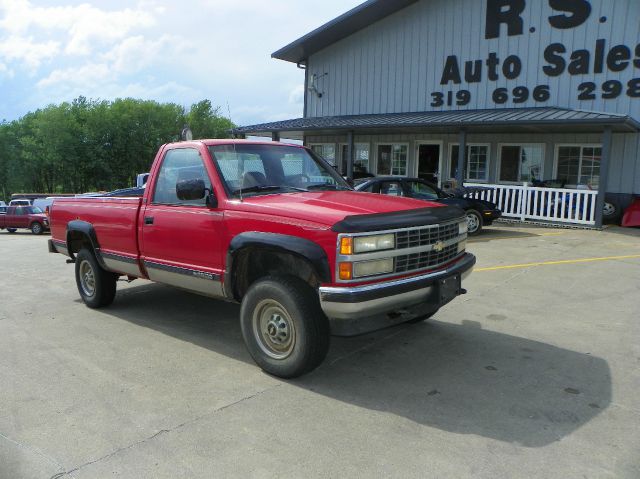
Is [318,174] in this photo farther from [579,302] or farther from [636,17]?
[636,17]

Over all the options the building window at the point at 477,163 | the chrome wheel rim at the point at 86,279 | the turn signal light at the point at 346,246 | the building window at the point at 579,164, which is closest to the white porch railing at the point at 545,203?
the building window at the point at 579,164

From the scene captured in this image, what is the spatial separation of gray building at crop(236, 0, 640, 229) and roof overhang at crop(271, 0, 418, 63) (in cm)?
6

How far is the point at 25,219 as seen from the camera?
30.4 m

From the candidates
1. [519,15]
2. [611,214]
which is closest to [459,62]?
Answer: [519,15]

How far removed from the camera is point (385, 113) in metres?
20.8

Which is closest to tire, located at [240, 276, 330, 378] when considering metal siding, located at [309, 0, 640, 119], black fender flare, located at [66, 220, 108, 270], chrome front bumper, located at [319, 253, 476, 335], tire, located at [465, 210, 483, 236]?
chrome front bumper, located at [319, 253, 476, 335]

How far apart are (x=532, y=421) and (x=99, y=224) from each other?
489 centimetres

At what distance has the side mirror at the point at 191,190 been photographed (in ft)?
14.8

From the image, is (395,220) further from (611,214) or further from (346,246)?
(611,214)

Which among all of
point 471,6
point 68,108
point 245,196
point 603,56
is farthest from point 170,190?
point 68,108

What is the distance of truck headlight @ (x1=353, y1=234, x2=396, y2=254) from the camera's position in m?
3.67

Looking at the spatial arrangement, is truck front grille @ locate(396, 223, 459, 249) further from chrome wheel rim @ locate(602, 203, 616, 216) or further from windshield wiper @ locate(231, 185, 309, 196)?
chrome wheel rim @ locate(602, 203, 616, 216)

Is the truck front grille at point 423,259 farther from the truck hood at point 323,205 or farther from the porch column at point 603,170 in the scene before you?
the porch column at point 603,170

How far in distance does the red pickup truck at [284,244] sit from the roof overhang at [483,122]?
Answer: 34.6ft
